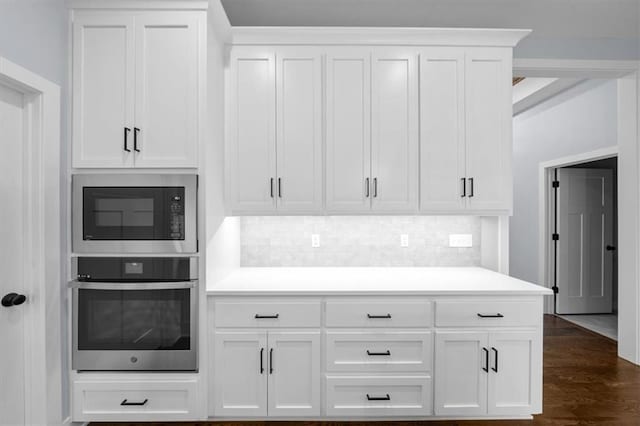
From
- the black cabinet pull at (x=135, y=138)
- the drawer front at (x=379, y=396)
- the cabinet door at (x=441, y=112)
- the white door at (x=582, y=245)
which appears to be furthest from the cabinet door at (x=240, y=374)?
the white door at (x=582, y=245)

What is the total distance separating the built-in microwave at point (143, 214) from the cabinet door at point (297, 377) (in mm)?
844

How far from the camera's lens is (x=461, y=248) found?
3.01 meters

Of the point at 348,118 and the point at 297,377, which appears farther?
the point at 348,118

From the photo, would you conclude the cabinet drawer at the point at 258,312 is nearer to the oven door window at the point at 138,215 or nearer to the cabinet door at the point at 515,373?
the oven door window at the point at 138,215

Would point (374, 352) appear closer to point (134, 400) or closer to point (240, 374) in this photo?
point (240, 374)

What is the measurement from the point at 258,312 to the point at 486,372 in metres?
1.45

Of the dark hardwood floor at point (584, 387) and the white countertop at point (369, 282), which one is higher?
the white countertop at point (369, 282)

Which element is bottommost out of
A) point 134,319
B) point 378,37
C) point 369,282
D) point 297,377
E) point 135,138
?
point 297,377

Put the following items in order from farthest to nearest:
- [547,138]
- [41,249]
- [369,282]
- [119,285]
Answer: [547,138] → [369,282] → [119,285] → [41,249]

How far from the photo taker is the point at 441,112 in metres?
2.53

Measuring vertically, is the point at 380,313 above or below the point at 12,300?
below

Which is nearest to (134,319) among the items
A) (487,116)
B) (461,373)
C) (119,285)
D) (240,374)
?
(119,285)

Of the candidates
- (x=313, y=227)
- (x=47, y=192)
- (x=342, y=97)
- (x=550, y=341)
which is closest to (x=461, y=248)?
(x=313, y=227)

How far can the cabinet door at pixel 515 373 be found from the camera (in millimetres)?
2250
